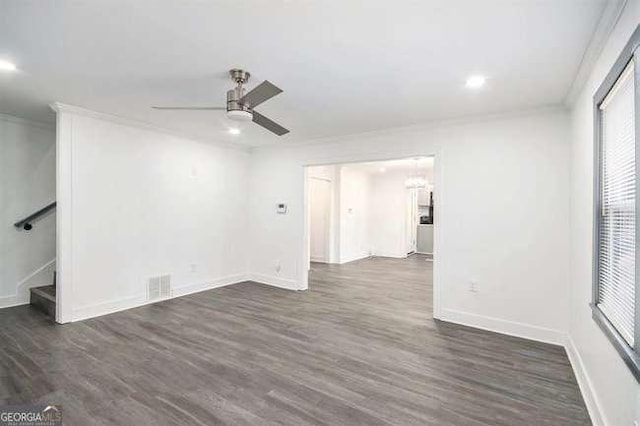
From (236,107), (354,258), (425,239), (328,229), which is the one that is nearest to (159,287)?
(236,107)

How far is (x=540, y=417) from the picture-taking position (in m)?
1.98

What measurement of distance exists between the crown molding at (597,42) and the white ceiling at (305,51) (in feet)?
0.15

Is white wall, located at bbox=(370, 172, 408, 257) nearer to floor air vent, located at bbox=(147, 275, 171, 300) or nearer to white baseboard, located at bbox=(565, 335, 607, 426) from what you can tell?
white baseboard, located at bbox=(565, 335, 607, 426)

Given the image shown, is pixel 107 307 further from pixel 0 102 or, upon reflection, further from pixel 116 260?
pixel 0 102

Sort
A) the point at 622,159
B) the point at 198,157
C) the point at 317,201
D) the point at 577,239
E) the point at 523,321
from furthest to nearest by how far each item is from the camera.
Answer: the point at 317,201 < the point at 198,157 < the point at 523,321 < the point at 577,239 < the point at 622,159

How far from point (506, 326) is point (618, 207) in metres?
2.07

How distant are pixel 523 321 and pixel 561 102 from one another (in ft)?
7.56

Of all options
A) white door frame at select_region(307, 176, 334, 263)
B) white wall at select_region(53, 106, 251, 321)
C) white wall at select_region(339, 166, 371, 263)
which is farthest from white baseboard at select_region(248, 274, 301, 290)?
white wall at select_region(339, 166, 371, 263)

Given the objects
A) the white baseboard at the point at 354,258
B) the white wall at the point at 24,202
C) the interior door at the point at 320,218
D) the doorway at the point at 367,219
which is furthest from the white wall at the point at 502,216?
the white wall at the point at 24,202

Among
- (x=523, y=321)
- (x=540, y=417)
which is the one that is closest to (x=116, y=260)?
(x=540, y=417)

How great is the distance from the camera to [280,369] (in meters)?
2.55

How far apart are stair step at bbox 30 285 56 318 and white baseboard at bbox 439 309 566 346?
4.74m

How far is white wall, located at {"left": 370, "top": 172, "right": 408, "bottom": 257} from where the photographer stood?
8719 millimetres

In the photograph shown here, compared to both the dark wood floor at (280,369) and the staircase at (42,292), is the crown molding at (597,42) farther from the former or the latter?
the staircase at (42,292)
